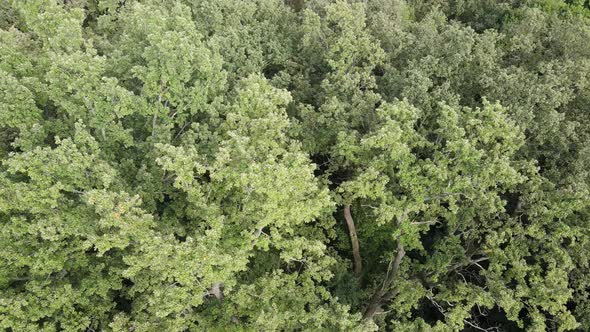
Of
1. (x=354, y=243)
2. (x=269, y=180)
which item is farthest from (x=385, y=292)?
(x=269, y=180)

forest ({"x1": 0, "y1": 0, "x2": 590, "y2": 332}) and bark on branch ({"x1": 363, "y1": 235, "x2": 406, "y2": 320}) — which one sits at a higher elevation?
forest ({"x1": 0, "y1": 0, "x2": 590, "y2": 332})

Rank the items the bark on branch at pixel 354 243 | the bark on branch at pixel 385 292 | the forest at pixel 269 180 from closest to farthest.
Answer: the forest at pixel 269 180, the bark on branch at pixel 385 292, the bark on branch at pixel 354 243

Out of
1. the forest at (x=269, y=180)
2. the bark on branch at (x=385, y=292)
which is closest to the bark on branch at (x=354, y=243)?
the forest at (x=269, y=180)

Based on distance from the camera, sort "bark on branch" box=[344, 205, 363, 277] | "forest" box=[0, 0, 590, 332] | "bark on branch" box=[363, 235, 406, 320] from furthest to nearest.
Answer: "bark on branch" box=[344, 205, 363, 277], "bark on branch" box=[363, 235, 406, 320], "forest" box=[0, 0, 590, 332]

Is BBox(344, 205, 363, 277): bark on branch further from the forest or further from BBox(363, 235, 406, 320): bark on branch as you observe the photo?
BBox(363, 235, 406, 320): bark on branch

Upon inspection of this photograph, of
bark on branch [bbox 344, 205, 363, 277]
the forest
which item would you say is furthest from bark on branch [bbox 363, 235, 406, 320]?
bark on branch [bbox 344, 205, 363, 277]

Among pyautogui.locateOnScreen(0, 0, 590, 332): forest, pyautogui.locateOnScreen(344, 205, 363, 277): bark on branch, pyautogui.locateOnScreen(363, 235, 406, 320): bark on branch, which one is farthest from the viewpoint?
pyautogui.locateOnScreen(344, 205, 363, 277): bark on branch

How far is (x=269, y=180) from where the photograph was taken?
14234mm

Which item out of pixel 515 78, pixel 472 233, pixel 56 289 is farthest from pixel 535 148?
pixel 56 289

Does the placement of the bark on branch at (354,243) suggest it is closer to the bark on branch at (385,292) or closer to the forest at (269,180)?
the forest at (269,180)

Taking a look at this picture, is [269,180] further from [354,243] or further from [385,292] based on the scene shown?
[354,243]

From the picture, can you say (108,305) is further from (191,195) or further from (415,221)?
(415,221)

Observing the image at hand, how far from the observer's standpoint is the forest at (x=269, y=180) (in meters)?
15.1

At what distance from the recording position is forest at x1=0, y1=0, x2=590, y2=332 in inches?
594
